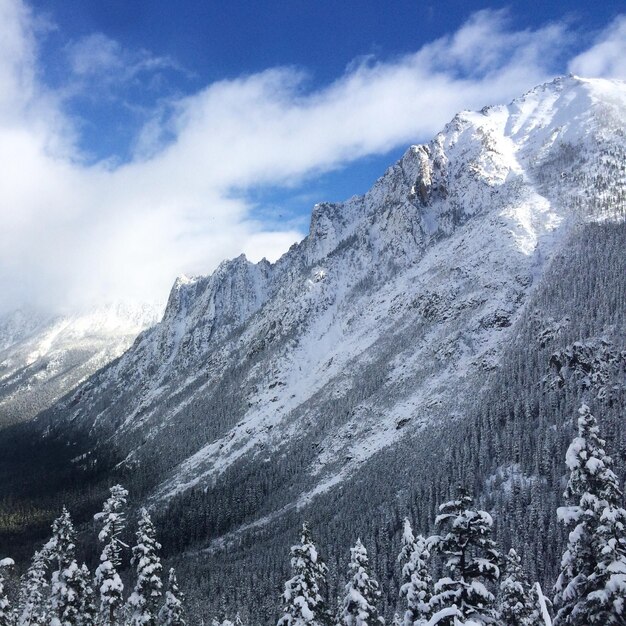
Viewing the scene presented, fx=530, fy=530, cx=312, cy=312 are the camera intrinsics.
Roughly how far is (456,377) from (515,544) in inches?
3231

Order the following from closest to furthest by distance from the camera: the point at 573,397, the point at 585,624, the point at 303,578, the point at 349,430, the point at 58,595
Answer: the point at 585,624 < the point at 303,578 < the point at 58,595 < the point at 573,397 < the point at 349,430

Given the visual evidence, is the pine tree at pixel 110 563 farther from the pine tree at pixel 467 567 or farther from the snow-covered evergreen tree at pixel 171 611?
the pine tree at pixel 467 567

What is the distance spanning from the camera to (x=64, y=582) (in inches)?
1371

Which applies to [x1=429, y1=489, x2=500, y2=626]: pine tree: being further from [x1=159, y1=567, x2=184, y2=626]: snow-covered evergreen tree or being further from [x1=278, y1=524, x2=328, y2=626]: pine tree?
[x1=159, y1=567, x2=184, y2=626]: snow-covered evergreen tree

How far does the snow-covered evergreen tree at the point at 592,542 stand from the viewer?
57.4 ft

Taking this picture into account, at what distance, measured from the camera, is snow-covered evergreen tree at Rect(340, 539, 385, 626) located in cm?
2978

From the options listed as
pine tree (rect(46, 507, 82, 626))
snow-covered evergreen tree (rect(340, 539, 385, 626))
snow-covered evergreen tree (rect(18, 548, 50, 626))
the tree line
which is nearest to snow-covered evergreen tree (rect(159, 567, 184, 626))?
the tree line

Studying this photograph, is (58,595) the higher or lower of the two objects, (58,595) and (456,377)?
the lower

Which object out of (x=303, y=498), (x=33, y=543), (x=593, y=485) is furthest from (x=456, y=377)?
(x=593, y=485)

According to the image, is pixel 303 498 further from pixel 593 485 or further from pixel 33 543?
pixel 593 485

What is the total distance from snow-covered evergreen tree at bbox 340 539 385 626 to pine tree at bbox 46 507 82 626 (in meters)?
17.7

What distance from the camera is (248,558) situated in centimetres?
14100

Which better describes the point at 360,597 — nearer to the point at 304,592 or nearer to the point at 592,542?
the point at 304,592

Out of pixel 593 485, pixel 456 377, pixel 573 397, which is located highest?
pixel 456 377
